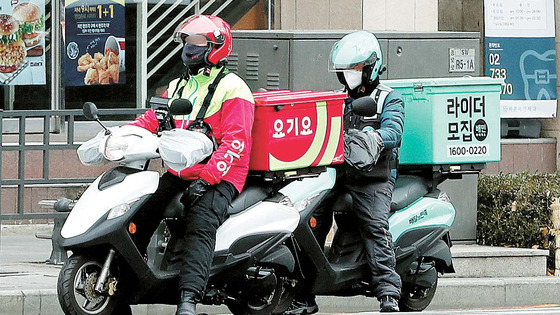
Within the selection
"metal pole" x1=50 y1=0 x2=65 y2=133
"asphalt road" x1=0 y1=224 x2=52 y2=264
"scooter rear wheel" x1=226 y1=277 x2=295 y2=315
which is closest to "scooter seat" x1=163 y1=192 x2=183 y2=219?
"scooter rear wheel" x1=226 y1=277 x2=295 y2=315

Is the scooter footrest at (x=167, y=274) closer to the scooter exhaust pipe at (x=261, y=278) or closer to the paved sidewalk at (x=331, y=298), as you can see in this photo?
the scooter exhaust pipe at (x=261, y=278)

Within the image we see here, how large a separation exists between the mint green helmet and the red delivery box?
30cm

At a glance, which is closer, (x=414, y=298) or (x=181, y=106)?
(x=181, y=106)

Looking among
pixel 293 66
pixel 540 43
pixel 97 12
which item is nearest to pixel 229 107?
pixel 293 66

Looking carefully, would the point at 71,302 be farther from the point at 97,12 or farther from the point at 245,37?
the point at 97,12

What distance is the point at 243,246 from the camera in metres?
7.79

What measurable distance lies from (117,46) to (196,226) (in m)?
7.23

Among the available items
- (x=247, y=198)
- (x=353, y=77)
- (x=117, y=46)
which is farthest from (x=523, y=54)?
(x=247, y=198)

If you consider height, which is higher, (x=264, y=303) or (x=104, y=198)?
(x=104, y=198)

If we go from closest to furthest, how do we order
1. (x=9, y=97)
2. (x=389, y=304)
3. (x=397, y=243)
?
(x=389, y=304)
(x=397, y=243)
(x=9, y=97)

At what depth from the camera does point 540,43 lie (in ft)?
52.6

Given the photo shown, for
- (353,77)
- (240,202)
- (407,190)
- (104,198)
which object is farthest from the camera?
(407,190)

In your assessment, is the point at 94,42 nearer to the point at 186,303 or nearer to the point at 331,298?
the point at 331,298

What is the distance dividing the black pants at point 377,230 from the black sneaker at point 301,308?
17.7 inches
